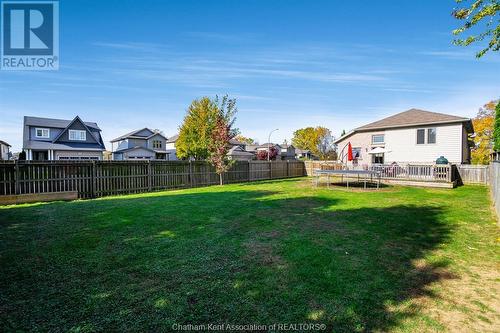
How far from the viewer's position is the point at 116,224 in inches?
262

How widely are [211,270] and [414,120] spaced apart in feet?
87.2

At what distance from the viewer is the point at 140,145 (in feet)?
152

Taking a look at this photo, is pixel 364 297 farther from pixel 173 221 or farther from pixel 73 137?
pixel 73 137

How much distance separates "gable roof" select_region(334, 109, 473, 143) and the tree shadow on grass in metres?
19.5

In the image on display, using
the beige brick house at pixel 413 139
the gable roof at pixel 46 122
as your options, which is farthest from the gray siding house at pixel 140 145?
the beige brick house at pixel 413 139

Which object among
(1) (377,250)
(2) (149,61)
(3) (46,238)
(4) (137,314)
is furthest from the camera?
(2) (149,61)

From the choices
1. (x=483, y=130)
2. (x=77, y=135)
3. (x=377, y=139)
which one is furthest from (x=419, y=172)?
(x=77, y=135)

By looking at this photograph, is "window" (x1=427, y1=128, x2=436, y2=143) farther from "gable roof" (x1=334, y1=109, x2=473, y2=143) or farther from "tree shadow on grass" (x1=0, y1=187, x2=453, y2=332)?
"tree shadow on grass" (x1=0, y1=187, x2=453, y2=332)

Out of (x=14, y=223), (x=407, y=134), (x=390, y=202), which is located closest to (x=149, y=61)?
(x=14, y=223)

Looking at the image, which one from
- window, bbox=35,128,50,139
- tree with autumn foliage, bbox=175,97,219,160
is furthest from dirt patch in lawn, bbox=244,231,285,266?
window, bbox=35,128,50,139

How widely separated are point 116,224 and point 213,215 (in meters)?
2.60

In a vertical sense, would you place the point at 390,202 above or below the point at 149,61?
below

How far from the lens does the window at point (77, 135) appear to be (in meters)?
34.4

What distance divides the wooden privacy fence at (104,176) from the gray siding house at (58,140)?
921 inches
